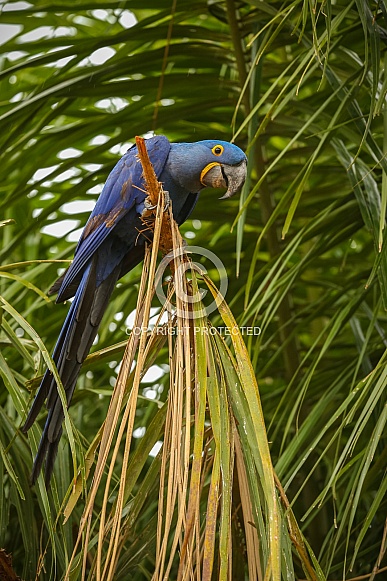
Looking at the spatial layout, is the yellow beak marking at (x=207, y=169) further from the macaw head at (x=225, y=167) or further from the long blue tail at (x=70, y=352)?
the long blue tail at (x=70, y=352)

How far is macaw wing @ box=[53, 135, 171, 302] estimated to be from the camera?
1.34 meters

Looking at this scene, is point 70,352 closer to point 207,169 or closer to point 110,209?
point 110,209

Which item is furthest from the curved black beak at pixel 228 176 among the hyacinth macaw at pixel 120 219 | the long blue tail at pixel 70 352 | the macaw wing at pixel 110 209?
the long blue tail at pixel 70 352

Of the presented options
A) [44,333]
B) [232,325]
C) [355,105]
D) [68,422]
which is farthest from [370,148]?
[44,333]

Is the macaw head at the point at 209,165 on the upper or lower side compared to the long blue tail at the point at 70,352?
upper

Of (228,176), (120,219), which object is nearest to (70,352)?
(120,219)

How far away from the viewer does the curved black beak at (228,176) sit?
53.4 inches

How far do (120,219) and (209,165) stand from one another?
200 mm

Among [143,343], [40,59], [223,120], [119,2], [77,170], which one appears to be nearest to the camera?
[143,343]

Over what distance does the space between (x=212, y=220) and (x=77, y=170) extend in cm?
46

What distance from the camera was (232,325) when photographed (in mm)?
772

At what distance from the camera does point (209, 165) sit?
4.58 ft

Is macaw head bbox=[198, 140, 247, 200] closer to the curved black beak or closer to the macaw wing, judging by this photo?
the curved black beak

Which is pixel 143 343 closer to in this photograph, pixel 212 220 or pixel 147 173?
pixel 147 173
